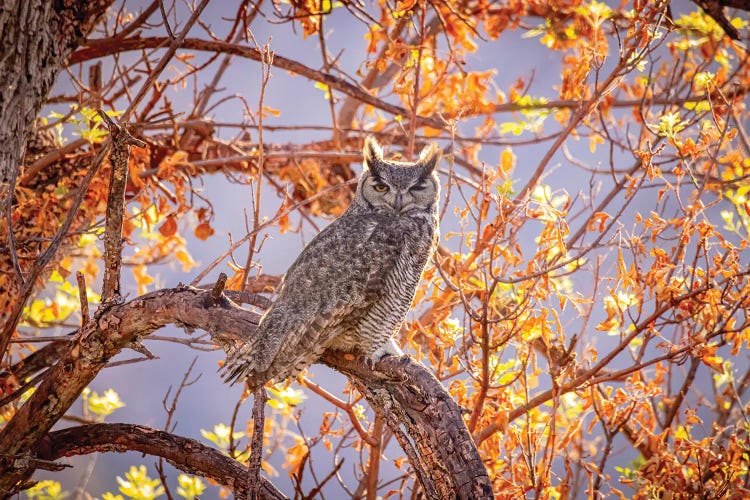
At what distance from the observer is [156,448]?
6.91 ft

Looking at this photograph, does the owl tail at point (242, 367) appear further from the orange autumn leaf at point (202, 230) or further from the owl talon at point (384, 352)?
the orange autumn leaf at point (202, 230)

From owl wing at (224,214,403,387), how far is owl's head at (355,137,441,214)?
0.13m

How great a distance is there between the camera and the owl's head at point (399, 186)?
7.64 ft

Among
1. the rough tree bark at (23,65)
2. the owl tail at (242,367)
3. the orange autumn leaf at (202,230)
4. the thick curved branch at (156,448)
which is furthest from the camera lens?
the orange autumn leaf at (202,230)

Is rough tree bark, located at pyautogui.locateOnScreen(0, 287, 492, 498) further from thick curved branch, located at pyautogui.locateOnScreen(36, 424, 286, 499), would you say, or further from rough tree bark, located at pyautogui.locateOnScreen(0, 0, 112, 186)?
rough tree bark, located at pyautogui.locateOnScreen(0, 0, 112, 186)

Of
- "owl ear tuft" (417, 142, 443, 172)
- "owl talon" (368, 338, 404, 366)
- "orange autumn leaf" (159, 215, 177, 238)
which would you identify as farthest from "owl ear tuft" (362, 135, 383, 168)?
"orange autumn leaf" (159, 215, 177, 238)

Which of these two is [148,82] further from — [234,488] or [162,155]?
[162,155]

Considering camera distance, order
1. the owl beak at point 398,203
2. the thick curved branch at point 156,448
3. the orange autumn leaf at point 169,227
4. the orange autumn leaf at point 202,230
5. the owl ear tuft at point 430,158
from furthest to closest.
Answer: the orange autumn leaf at point 202,230, the orange autumn leaf at point 169,227, the owl ear tuft at point 430,158, the owl beak at point 398,203, the thick curved branch at point 156,448

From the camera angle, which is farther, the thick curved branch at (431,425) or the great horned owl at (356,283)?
the great horned owl at (356,283)

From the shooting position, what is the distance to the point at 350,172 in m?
4.04

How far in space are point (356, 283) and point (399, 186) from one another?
18.4 inches

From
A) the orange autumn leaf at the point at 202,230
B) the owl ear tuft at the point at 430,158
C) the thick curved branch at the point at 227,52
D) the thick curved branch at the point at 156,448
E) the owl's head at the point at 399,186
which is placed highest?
the thick curved branch at the point at 227,52

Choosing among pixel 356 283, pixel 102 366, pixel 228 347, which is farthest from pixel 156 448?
pixel 356 283

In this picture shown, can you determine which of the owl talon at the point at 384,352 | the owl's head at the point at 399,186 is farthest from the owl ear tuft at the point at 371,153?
the owl talon at the point at 384,352
